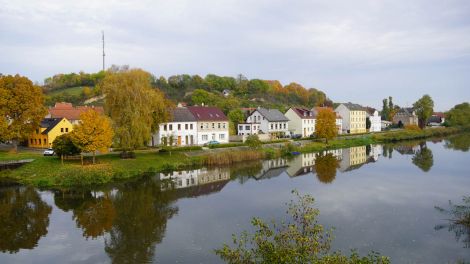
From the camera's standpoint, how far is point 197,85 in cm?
13450

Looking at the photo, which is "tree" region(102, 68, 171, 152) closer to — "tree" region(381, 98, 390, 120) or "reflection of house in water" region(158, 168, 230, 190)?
"reflection of house in water" region(158, 168, 230, 190)

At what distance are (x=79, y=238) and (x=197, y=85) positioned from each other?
116 metres

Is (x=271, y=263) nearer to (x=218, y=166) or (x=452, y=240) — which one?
(x=452, y=240)

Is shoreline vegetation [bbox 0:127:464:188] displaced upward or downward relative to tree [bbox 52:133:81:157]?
downward

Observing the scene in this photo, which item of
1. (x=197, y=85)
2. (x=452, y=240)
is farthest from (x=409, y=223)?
(x=197, y=85)

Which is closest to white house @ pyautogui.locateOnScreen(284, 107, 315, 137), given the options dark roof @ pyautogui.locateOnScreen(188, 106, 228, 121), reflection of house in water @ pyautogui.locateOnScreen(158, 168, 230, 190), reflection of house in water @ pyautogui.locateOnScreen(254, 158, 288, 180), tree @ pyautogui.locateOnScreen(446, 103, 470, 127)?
dark roof @ pyautogui.locateOnScreen(188, 106, 228, 121)

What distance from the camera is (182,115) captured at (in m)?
57.1

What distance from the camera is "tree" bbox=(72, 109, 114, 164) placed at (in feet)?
120

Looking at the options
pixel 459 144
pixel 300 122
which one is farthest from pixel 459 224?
pixel 459 144

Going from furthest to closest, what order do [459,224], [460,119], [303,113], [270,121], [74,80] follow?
[74,80]
[460,119]
[303,113]
[270,121]
[459,224]

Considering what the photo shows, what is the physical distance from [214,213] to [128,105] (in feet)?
65.8

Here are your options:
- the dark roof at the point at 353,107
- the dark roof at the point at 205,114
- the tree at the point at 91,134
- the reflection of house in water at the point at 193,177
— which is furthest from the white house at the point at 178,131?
the dark roof at the point at 353,107

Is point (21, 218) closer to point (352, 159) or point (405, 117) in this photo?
point (352, 159)

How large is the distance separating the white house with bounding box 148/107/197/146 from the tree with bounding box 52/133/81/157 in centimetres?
1506
